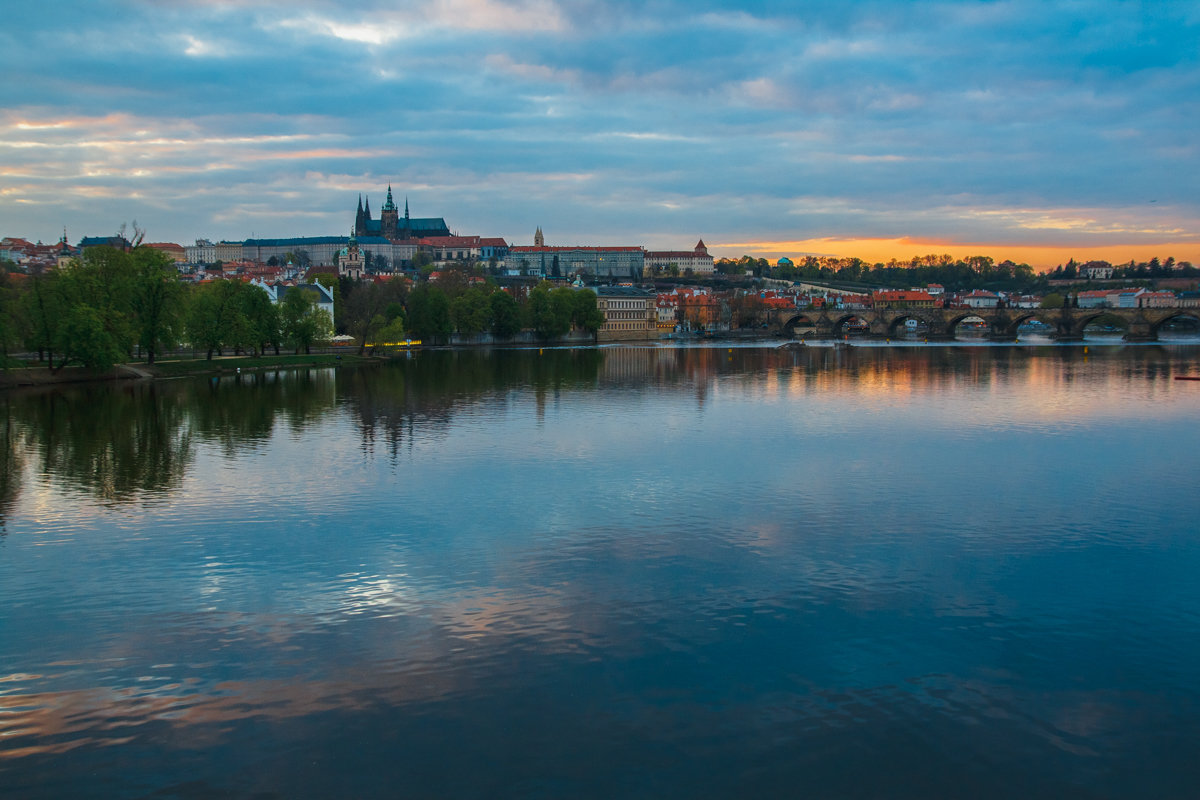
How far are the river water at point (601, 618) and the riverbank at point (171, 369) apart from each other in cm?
1866

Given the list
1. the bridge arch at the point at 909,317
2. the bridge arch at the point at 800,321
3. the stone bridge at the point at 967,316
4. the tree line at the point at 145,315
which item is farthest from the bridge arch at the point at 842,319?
the tree line at the point at 145,315

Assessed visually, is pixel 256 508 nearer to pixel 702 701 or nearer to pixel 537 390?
pixel 702 701

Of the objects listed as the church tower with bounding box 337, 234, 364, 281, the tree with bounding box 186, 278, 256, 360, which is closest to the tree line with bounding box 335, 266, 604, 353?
the tree with bounding box 186, 278, 256, 360

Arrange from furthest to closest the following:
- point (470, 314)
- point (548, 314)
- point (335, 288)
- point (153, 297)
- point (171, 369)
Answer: point (548, 314) → point (335, 288) → point (470, 314) → point (171, 369) → point (153, 297)

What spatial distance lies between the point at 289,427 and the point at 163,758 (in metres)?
20.5

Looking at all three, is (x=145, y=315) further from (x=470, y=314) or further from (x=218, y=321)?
(x=470, y=314)

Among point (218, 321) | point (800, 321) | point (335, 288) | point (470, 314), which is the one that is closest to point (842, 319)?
point (800, 321)

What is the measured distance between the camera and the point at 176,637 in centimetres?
1053

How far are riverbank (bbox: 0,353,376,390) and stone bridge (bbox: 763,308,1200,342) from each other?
68.1 m

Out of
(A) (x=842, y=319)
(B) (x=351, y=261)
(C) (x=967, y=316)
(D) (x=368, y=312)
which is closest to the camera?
(D) (x=368, y=312)

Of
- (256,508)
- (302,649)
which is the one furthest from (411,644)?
(256,508)

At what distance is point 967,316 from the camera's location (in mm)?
102812

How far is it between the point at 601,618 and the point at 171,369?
42640mm

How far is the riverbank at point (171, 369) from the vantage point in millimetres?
39950
